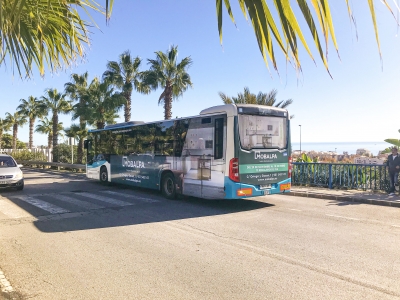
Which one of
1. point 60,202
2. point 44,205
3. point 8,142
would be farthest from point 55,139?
point 8,142

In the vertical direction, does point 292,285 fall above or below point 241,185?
below

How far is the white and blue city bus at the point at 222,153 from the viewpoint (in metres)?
9.45

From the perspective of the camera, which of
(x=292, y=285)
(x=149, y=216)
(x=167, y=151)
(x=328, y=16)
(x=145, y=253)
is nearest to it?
(x=328, y=16)

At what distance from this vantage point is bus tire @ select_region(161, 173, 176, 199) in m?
11.6

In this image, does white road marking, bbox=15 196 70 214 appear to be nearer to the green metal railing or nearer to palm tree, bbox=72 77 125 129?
the green metal railing

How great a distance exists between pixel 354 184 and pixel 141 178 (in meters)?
8.62

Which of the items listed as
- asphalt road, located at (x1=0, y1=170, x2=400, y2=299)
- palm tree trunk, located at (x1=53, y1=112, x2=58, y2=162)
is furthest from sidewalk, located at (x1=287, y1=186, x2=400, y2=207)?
palm tree trunk, located at (x1=53, y1=112, x2=58, y2=162)

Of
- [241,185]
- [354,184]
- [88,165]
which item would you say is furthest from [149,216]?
[88,165]

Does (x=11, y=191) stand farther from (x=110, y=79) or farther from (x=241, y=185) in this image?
(x=110, y=79)

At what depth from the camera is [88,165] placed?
18.3 meters

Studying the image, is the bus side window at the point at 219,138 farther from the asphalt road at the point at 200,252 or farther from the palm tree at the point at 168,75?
the palm tree at the point at 168,75

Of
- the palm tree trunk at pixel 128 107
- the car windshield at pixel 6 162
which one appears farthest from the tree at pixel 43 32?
the palm tree trunk at pixel 128 107

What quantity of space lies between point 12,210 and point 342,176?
12.1 meters

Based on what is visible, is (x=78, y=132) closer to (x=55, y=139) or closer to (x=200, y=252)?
(x=55, y=139)
